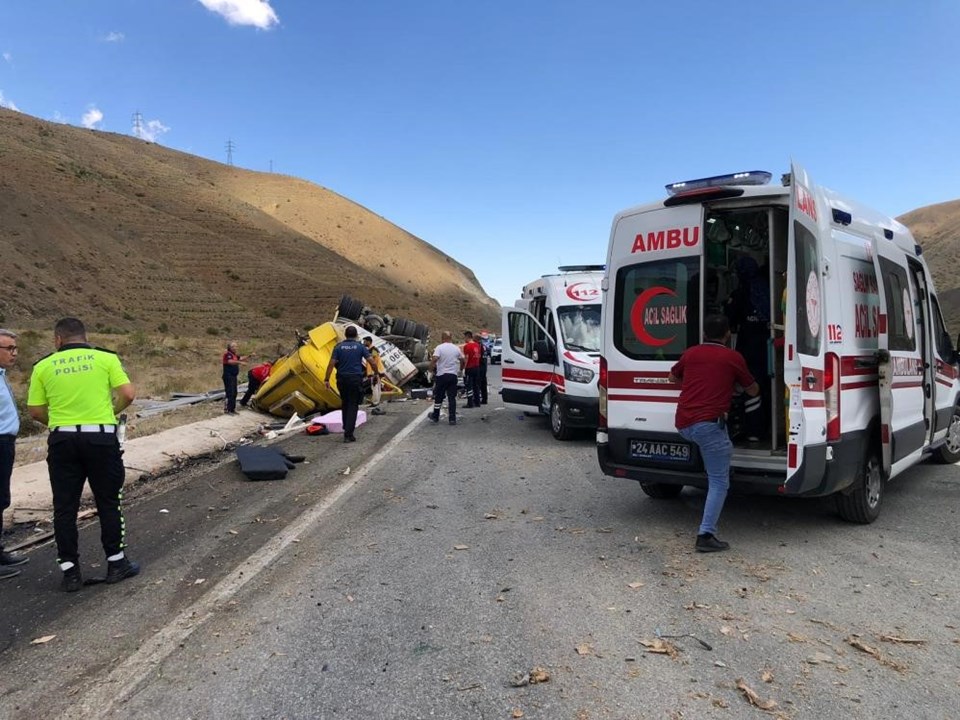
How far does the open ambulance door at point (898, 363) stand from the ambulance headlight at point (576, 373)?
452 cm

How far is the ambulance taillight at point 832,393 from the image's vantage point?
529 centimetres

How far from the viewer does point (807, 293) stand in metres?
5.21

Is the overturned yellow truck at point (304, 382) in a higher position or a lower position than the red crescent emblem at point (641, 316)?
lower

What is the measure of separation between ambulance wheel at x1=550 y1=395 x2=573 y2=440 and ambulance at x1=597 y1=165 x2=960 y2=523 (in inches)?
156

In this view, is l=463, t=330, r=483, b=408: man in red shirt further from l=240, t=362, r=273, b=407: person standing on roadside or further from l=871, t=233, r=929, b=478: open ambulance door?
l=871, t=233, r=929, b=478: open ambulance door

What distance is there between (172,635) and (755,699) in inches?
122

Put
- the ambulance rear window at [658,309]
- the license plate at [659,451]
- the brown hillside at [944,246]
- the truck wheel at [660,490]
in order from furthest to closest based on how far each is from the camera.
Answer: the brown hillside at [944,246]
the truck wheel at [660,490]
the ambulance rear window at [658,309]
the license plate at [659,451]

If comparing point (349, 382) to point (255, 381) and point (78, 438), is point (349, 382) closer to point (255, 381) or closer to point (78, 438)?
point (255, 381)

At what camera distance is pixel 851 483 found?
5.74m

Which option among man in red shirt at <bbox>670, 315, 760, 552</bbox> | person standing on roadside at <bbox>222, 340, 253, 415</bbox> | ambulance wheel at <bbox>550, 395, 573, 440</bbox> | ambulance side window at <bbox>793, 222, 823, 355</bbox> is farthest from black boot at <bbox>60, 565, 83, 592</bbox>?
person standing on roadside at <bbox>222, 340, 253, 415</bbox>

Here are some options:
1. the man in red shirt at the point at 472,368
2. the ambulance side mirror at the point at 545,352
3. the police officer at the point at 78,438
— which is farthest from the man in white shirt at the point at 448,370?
the police officer at the point at 78,438

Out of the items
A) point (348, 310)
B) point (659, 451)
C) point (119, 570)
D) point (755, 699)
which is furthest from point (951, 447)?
point (348, 310)

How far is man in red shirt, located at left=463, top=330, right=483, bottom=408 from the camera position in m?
16.8

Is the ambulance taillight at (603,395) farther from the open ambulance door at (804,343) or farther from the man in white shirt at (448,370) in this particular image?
the man in white shirt at (448,370)
